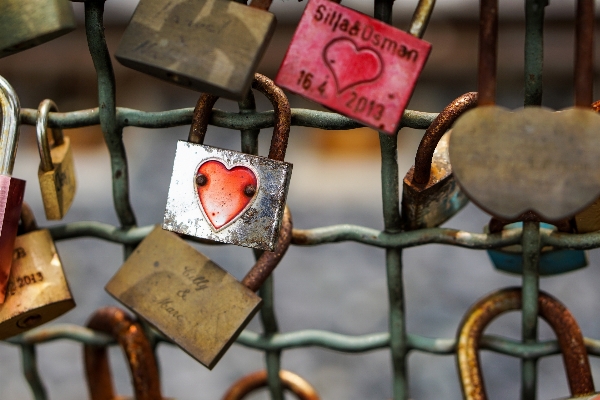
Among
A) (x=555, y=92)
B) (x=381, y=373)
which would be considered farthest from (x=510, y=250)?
(x=555, y=92)

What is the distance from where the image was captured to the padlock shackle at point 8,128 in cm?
60

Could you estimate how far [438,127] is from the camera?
57cm

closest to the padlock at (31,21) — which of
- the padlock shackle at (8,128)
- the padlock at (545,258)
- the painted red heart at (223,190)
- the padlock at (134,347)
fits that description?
the padlock shackle at (8,128)

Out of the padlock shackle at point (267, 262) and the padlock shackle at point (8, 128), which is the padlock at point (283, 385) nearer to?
the padlock shackle at point (267, 262)

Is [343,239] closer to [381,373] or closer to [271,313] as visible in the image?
[271,313]

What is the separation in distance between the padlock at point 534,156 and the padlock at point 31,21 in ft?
1.06

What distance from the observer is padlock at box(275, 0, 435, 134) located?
1.62 ft

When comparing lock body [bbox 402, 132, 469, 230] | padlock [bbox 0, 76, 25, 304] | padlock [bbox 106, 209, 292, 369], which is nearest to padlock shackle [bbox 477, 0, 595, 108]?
lock body [bbox 402, 132, 469, 230]

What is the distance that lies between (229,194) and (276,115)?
8 cm

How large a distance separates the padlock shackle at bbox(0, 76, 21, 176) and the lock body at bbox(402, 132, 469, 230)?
34cm

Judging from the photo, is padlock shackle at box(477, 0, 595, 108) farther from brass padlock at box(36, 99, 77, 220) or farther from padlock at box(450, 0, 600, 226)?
brass padlock at box(36, 99, 77, 220)

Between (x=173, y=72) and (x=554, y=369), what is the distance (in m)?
1.59

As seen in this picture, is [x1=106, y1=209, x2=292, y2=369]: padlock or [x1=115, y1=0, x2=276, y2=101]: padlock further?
[x1=106, y1=209, x2=292, y2=369]: padlock

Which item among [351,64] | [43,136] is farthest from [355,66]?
[43,136]
